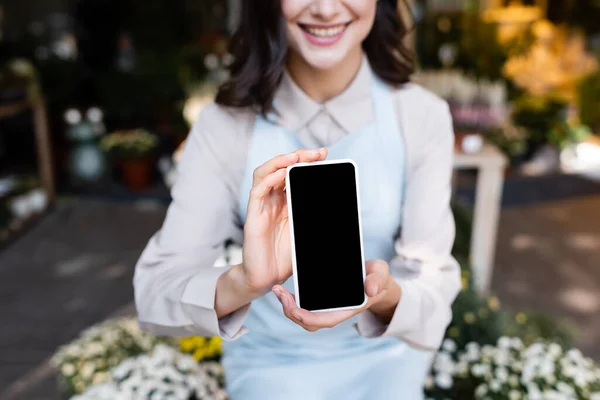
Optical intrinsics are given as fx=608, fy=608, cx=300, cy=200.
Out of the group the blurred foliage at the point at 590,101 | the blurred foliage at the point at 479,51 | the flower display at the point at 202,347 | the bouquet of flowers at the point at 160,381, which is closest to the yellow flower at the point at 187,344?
the flower display at the point at 202,347

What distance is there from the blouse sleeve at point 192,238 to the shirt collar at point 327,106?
12 centimetres

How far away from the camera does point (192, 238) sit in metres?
1.13

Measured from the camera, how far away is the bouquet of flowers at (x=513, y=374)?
1577mm

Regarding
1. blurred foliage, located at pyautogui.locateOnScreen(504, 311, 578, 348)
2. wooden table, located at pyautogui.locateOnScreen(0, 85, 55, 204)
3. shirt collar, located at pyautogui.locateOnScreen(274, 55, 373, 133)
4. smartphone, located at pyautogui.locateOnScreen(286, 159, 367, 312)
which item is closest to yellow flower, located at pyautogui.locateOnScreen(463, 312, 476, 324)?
blurred foliage, located at pyautogui.locateOnScreen(504, 311, 578, 348)

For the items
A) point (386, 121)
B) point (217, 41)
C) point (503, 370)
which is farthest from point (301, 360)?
point (217, 41)

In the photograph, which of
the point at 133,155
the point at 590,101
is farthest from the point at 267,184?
the point at 590,101

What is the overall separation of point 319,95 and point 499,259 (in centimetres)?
276

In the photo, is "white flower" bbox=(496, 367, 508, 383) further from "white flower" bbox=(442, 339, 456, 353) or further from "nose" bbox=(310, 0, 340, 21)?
"nose" bbox=(310, 0, 340, 21)

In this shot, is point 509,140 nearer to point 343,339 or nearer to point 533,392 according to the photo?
point 533,392

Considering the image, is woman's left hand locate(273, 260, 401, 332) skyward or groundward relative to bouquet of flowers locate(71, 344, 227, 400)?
skyward

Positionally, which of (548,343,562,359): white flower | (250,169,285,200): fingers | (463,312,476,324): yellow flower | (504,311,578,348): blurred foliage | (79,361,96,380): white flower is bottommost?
(504,311,578,348): blurred foliage

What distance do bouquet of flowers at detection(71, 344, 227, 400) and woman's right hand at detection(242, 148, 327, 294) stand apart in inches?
31.6

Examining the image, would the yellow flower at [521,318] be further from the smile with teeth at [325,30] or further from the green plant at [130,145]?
the green plant at [130,145]

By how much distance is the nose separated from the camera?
41.6 inches
